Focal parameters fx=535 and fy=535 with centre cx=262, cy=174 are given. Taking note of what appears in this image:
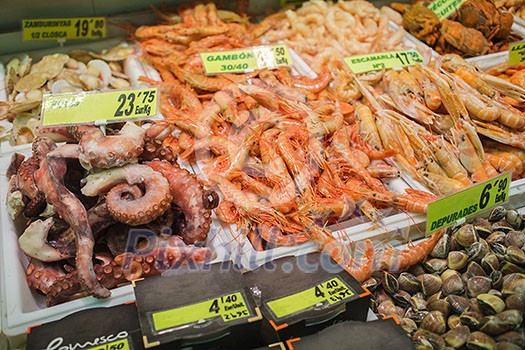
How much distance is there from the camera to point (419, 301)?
1.99 meters

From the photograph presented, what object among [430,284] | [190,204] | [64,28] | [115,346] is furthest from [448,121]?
[64,28]

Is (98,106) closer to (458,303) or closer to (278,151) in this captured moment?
(278,151)

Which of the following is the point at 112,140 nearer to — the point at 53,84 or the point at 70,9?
the point at 53,84

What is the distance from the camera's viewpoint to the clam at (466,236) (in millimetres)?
2127

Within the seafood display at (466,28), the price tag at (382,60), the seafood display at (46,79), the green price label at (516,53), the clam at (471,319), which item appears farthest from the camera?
the seafood display at (466,28)

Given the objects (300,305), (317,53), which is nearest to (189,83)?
(317,53)

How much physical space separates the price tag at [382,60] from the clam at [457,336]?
Answer: 173 centimetres

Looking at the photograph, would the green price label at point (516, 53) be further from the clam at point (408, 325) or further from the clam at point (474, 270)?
the clam at point (408, 325)

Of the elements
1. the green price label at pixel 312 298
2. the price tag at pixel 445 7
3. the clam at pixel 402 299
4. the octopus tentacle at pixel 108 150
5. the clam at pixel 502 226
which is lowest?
the clam at pixel 402 299

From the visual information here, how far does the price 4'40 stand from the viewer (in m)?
2.39

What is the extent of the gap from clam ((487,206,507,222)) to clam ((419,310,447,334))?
1.99 feet

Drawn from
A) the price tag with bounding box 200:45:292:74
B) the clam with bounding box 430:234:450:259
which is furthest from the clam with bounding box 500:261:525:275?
the price tag with bounding box 200:45:292:74

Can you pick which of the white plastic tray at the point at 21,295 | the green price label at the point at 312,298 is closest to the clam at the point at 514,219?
the green price label at the point at 312,298

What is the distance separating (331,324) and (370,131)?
1314mm
